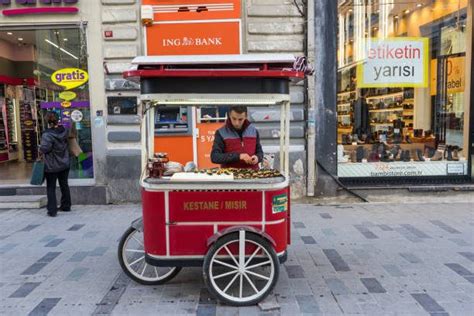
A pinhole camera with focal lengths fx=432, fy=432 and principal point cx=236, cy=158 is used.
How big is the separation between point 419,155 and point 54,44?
23.2 feet

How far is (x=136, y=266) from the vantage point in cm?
454

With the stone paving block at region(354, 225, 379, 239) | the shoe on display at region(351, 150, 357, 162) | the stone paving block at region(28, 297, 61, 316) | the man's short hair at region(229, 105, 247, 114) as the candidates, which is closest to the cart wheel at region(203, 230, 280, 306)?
the man's short hair at region(229, 105, 247, 114)

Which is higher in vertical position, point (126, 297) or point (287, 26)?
point (287, 26)

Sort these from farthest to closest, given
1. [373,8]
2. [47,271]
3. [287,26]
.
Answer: [373,8]
[287,26]
[47,271]

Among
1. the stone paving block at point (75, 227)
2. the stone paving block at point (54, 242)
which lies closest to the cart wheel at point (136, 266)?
the stone paving block at point (54, 242)

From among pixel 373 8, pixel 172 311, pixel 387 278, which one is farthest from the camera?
pixel 373 8

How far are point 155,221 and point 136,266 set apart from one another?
98cm

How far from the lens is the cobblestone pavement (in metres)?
3.79

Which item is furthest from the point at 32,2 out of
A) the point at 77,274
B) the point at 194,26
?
the point at 77,274

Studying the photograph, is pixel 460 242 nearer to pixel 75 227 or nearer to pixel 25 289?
pixel 25 289

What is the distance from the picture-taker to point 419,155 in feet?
26.8

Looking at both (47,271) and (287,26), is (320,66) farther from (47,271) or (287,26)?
(47,271)

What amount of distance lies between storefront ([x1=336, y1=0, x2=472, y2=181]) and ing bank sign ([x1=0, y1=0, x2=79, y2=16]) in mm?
4893

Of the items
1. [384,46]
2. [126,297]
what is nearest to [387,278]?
[126,297]
